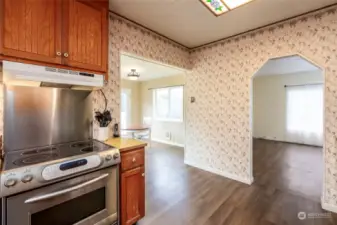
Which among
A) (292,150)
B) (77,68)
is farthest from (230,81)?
(292,150)

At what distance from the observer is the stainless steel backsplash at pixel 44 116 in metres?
1.54

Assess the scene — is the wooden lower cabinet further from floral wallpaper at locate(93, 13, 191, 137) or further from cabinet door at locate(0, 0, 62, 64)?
cabinet door at locate(0, 0, 62, 64)

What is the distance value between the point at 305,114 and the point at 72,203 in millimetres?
6855

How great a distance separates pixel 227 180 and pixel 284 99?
4727 mm

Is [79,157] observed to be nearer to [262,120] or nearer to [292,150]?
[292,150]

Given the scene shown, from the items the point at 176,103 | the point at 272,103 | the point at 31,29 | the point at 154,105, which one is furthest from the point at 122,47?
the point at 272,103

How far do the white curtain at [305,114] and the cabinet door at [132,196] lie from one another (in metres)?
6.11

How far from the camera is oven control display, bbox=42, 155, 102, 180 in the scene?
1.16 meters

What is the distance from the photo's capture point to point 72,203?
131 cm

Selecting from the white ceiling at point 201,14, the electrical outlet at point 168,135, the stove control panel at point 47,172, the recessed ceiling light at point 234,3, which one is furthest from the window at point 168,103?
the stove control panel at point 47,172

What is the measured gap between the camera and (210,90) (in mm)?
3309

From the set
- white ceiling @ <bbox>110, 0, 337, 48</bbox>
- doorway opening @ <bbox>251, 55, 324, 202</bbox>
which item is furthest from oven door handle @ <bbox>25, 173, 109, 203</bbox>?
doorway opening @ <bbox>251, 55, 324, 202</bbox>

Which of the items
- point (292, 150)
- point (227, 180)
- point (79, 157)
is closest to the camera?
point (79, 157)

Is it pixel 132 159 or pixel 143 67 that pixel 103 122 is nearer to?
pixel 132 159
